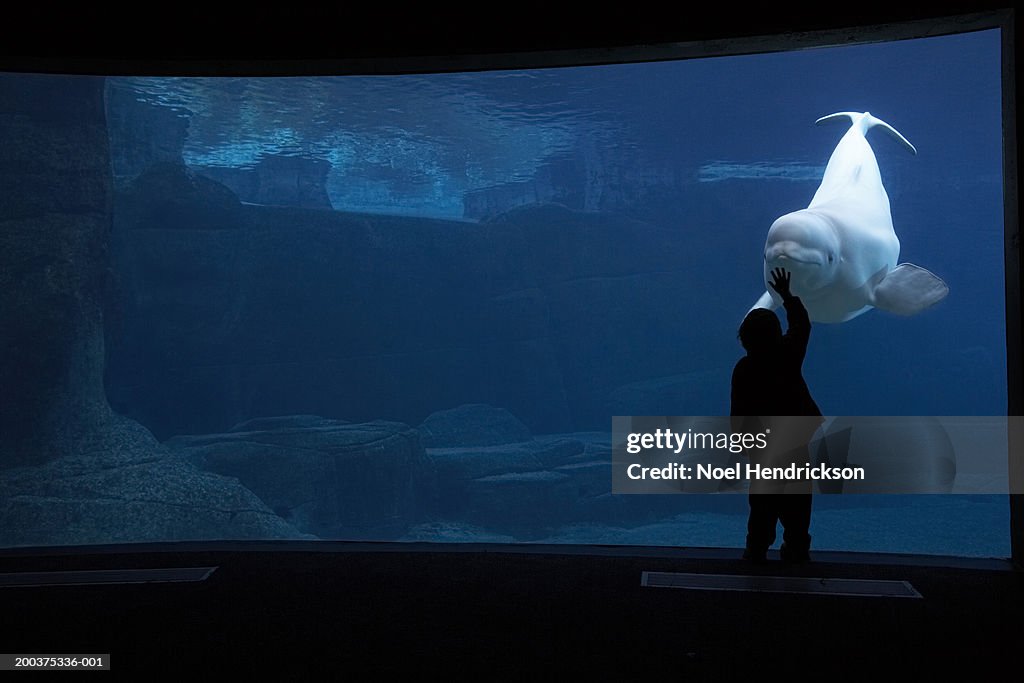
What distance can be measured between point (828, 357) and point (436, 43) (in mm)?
46719

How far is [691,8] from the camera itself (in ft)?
13.7

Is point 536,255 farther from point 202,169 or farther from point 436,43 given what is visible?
point 436,43

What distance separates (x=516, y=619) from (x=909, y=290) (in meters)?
5.04

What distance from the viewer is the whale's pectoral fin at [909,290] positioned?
6.41 m

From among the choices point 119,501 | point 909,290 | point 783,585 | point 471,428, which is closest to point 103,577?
point 783,585

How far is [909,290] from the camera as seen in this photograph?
6.59m

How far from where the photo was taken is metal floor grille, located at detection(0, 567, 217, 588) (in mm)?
3732

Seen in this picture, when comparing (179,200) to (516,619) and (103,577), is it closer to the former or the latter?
(103,577)

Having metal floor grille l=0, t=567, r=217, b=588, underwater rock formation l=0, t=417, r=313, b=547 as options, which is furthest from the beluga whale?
underwater rock formation l=0, t=417, r=313, b=547

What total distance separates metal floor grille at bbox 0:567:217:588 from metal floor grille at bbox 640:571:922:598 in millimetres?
2203

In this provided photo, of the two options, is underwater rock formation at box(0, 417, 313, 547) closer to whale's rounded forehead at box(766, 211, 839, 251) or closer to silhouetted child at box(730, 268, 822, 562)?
whale's rounded forehead at box(766, 211, 839, 251)

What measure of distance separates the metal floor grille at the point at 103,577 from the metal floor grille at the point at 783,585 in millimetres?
2203

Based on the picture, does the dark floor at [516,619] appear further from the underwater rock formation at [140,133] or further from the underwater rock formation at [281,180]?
the underwater rock formation at [281,180]

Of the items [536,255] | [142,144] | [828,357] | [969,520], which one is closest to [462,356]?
[536,255]
